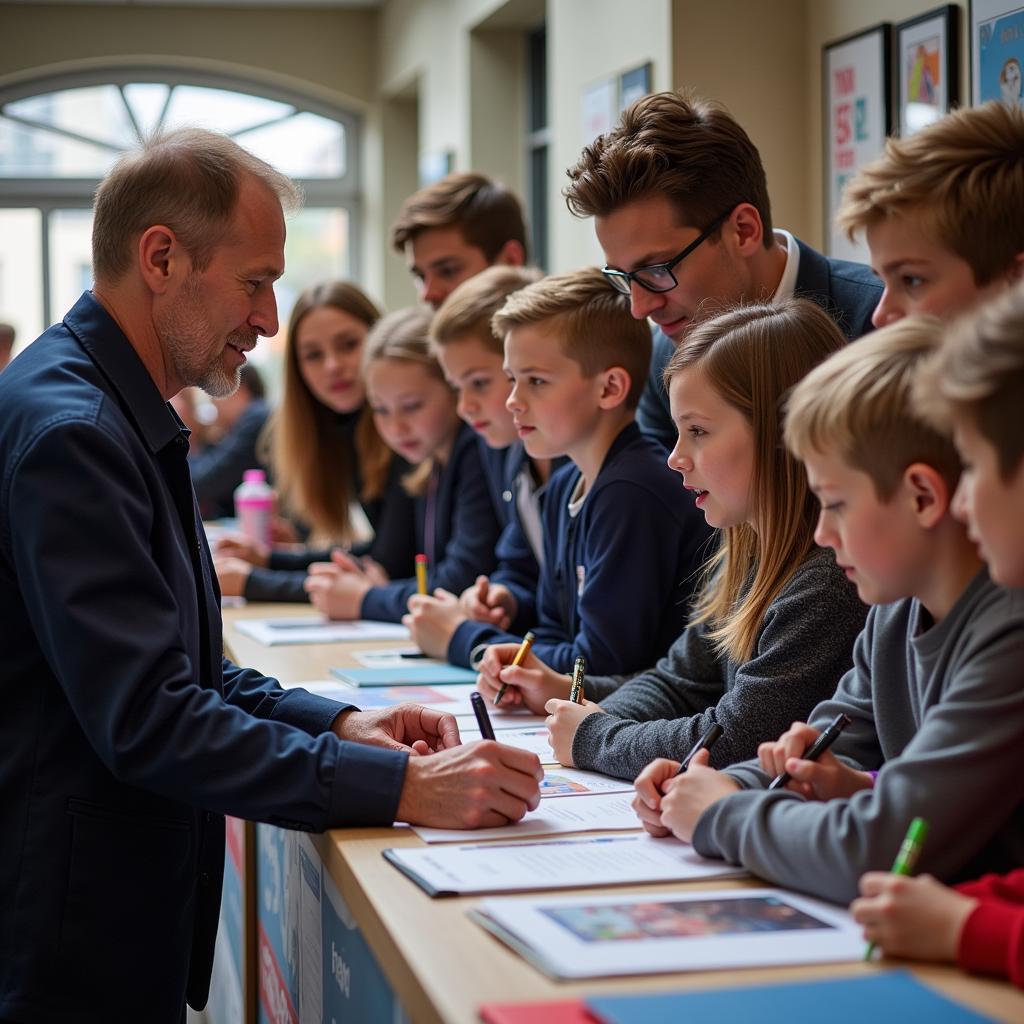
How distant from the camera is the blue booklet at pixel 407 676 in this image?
229cm

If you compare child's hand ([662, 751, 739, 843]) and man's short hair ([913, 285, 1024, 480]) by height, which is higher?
man's short hair ([913, 285, 1024, 480])

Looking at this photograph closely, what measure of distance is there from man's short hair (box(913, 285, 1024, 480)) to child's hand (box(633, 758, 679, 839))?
0.52m

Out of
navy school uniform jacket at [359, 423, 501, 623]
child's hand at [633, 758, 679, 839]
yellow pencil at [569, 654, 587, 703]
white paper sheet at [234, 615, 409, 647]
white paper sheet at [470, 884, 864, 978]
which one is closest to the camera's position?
white paper sheet at [470, 884, 864, 978]

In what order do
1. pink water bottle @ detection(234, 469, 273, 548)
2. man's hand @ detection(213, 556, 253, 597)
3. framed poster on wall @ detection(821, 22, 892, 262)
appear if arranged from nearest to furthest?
framed poster on wall @ detection(821, 22, 892, 262)
man's hand @ detection(213, 556, 253, 597)
pink water bottle @ detection(234, 469, 273, 548)

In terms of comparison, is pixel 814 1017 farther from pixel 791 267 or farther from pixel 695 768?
pixel 791 267

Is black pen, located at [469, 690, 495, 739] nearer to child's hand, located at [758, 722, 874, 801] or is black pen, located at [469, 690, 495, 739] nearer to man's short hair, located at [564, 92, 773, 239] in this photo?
child's hand, located at [758, 722, 874, 801]

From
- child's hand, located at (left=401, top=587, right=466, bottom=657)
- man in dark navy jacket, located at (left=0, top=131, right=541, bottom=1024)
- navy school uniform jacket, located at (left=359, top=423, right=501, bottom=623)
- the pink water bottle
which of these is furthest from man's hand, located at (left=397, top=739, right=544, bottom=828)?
the pink water bottle

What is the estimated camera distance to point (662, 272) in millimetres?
2104

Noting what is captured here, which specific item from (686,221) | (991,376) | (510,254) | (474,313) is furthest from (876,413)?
(510,254)

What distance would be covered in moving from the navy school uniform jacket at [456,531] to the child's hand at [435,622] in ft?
1.37

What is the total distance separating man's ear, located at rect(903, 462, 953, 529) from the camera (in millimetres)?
1170

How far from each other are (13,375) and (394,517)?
201 centimetres

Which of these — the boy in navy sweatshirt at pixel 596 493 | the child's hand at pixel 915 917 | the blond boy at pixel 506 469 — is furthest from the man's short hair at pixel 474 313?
the child's hand at pixel 915 917

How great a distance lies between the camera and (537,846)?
1.35m
